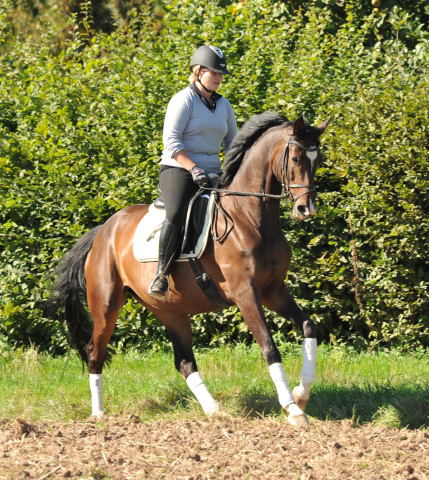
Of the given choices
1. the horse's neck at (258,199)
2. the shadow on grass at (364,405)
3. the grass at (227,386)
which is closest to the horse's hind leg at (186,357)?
the grass at (227,386)

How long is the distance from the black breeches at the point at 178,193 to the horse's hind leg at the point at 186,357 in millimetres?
993

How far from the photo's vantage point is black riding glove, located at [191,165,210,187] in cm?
663

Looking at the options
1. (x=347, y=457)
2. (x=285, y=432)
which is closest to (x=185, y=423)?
(x=285, y=432)

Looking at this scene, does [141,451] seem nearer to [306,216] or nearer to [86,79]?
[306,216]

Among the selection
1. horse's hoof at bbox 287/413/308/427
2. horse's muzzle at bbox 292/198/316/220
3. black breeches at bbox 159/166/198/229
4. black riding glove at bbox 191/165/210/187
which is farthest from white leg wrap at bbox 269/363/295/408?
black riding glove at bbox 191/165/210/187

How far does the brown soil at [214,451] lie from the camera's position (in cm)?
514

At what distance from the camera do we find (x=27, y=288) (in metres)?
10.2

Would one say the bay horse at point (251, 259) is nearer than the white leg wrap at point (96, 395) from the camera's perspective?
Yes

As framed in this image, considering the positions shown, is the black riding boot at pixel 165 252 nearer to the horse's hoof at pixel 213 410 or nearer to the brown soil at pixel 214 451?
the horse's hoof at pixel 213 410

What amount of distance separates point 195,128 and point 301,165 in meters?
1.12

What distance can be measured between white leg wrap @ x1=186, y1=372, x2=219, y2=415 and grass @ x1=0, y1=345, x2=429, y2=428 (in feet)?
0.55

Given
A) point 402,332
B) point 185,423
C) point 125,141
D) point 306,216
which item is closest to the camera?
point 306,216

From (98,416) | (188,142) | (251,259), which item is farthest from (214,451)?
(188,142)

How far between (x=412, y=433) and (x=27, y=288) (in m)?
5.69
